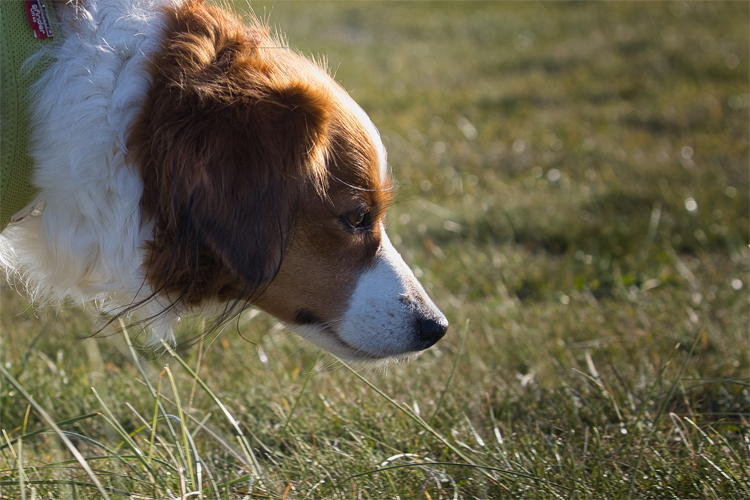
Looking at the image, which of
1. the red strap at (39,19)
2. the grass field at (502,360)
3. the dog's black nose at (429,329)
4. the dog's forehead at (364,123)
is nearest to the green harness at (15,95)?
the red strap at (39,19)

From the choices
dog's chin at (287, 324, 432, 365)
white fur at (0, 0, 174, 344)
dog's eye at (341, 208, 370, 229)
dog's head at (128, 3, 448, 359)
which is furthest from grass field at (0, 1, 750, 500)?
dog's eye at (341, 208, 370, 229)

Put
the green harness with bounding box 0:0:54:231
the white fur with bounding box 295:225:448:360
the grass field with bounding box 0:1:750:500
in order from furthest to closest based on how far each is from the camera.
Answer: the white fur with bounding box 295:225:448:360 < the grass field with bounding box 0:1:750:500 < the green harness with bounding box 0:0:54:231

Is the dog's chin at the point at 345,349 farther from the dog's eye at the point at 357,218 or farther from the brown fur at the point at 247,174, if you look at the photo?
the dog's eye at the point at 357,218

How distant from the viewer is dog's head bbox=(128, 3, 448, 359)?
198 centimetres

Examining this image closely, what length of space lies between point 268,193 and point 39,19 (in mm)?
828

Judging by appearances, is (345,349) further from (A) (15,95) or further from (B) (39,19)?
(B) (39,19)

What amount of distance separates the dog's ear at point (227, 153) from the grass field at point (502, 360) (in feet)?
1.61

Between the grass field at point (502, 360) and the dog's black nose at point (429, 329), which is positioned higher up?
the dog's black nose at point (429, 329)

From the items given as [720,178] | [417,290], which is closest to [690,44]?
[720,178]

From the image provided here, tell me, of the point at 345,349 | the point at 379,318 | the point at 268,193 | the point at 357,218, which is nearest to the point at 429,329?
the point at 379,318

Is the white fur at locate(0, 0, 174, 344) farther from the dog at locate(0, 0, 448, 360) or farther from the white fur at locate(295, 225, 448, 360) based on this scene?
the white fur at locate(295, 225, 448, 360)

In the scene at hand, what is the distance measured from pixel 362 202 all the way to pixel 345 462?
2.81 ft

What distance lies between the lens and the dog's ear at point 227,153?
6.44 ft

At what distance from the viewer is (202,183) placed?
1956 millimetres
